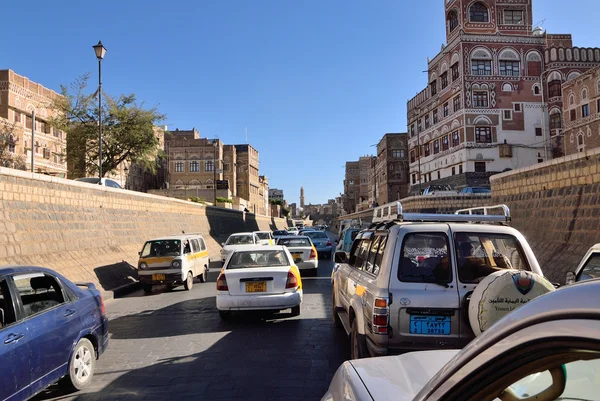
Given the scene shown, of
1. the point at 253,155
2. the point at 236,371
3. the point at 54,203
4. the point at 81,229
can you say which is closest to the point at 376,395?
the point at 236,371

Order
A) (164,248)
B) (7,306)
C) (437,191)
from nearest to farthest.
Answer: (7,306)
(164,248)
(437,191)

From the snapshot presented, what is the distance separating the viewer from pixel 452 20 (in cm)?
5297

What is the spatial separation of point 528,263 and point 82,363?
4980 millimetres

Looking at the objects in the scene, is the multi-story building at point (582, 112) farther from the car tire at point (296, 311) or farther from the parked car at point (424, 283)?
the parked car at point (424, 283)

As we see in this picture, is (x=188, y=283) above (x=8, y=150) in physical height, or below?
below

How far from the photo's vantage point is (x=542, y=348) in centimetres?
114

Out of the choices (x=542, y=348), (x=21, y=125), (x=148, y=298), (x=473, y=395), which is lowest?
(x=148, y=298)

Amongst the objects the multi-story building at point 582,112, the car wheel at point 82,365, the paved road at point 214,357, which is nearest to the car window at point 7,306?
the car wheel at point 82,365

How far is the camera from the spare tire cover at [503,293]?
366 centimetres

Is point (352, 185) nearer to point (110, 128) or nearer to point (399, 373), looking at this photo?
point (110, 128)

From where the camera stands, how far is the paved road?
15.9 feet

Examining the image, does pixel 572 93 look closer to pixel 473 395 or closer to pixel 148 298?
pixel 148 298

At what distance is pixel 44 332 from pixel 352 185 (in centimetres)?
13411

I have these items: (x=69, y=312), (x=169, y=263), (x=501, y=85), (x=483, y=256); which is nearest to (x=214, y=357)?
(x=69, y=312)
